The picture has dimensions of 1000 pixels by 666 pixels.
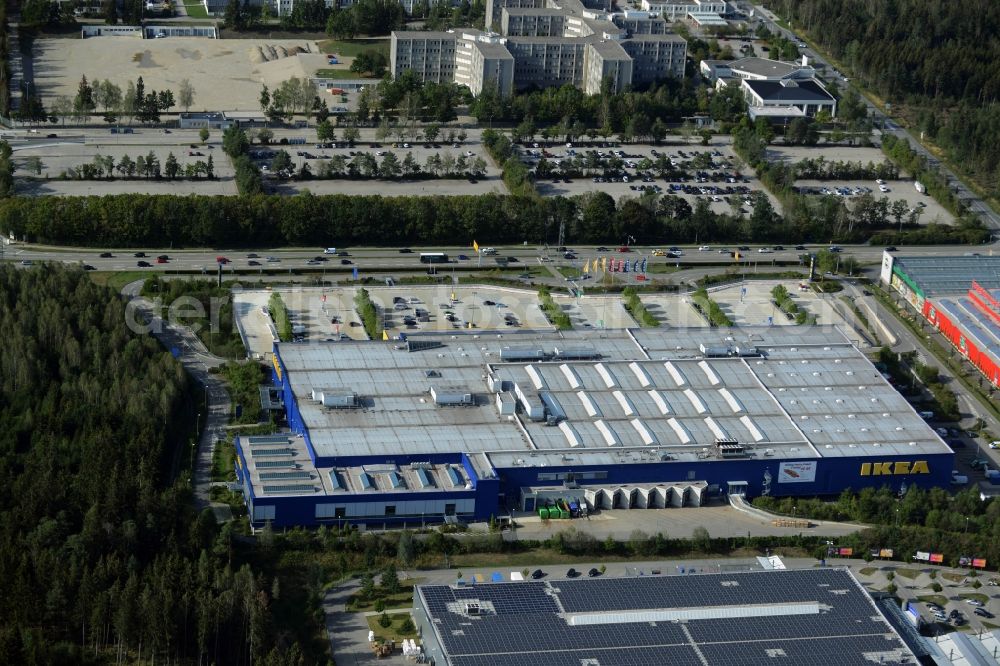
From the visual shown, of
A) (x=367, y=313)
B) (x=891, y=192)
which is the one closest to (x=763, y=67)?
(x=891, y=192)

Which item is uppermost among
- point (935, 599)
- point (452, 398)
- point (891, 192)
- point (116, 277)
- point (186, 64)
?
point (186, 64)

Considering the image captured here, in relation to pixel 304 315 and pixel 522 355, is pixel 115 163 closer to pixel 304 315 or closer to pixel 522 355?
pixel 304 315

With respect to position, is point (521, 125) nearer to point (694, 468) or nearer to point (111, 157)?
point (111, 157)

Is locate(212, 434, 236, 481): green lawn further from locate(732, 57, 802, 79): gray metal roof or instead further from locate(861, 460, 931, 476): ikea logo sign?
locate(732, 57, 802, 79): gray metal roof

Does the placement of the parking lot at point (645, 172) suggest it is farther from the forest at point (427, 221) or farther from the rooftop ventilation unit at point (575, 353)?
the rooftop ventilation unit at point (575, 353)

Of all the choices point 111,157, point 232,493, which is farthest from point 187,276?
point 232,493

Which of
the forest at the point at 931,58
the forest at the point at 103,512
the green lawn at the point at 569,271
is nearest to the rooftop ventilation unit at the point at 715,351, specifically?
the green lawn at the point at 569,271
